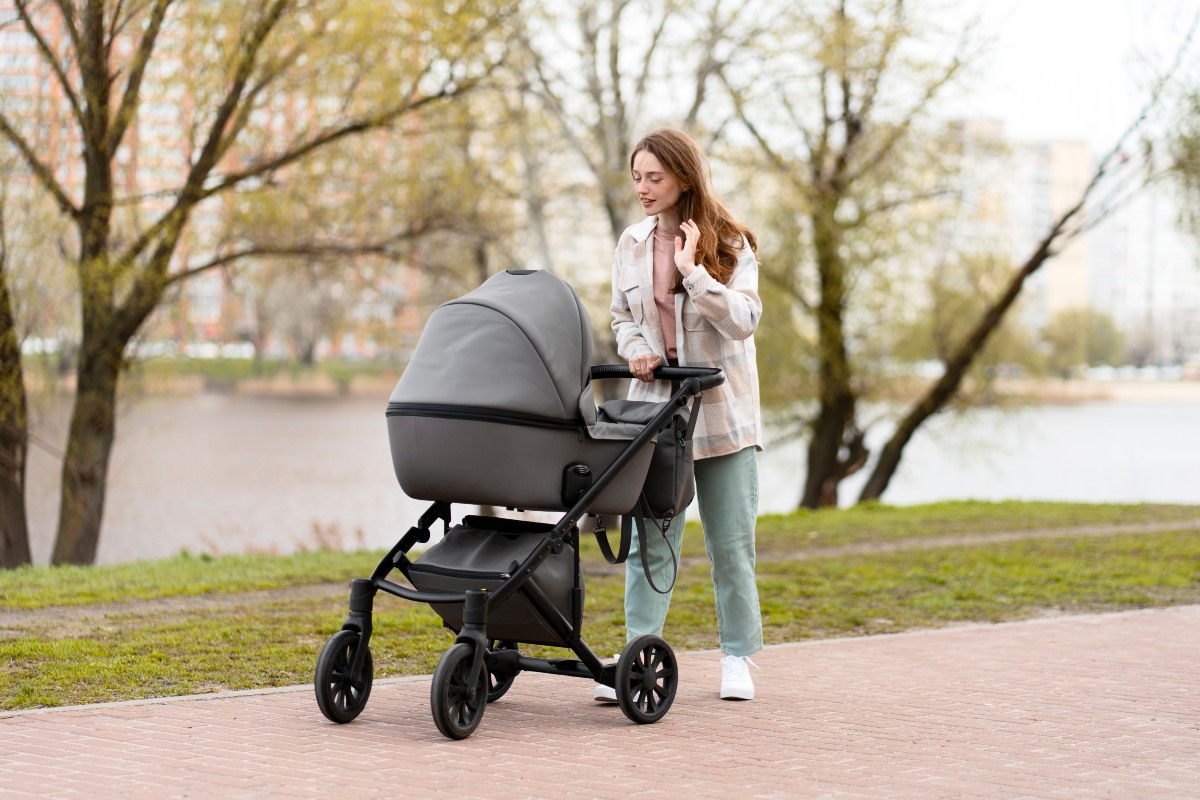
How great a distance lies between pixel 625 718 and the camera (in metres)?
4.76

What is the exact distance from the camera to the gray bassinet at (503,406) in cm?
424

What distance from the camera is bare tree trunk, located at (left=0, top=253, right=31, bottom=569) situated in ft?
37.4

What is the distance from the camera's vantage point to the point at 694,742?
438 cm

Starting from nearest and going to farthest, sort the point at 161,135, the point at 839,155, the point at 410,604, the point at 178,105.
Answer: the point at 410,604
the point at 178,105
the point at 161,135
the point at 839,155

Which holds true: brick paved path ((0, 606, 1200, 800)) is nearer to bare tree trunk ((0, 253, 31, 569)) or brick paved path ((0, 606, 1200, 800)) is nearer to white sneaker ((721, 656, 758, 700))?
white sneaker ((721, 656, 758, 700))

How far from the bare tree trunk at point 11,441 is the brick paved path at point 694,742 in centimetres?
759

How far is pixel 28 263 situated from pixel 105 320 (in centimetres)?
85

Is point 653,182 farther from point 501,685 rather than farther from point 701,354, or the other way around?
point 501,685

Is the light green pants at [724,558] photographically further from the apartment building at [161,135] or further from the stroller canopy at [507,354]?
the apartment building at [161,135]

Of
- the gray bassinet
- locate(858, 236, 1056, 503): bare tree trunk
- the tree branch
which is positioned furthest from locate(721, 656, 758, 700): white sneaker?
locate(858, 236, 1056, 503): bare tree trunk

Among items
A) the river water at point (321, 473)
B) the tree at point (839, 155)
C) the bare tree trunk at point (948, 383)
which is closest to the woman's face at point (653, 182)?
the river water at point (321, 473)

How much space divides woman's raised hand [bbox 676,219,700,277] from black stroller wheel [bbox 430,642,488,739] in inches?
60.1

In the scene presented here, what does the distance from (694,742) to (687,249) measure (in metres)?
1.72

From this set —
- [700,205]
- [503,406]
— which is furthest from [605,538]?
[700,205]
